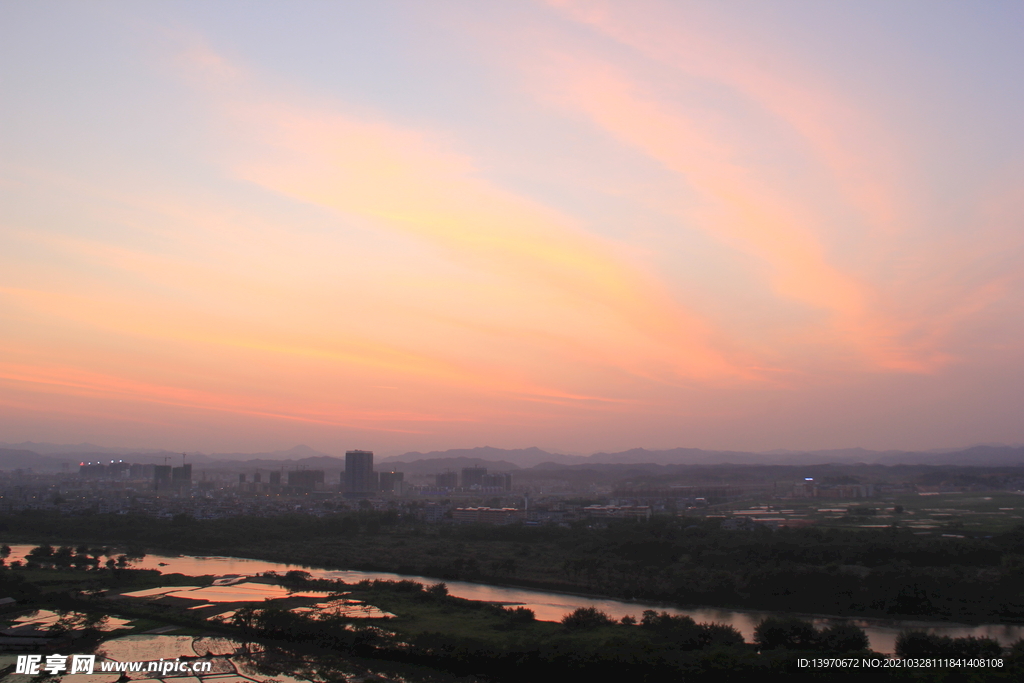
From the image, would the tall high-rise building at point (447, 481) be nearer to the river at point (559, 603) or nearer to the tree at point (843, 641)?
the river at point (559, 603)

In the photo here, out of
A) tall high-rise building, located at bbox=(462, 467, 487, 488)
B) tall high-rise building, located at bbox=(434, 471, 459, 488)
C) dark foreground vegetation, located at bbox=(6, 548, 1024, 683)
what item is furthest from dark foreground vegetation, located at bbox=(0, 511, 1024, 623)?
tall high-rise building, located at bbox=(462, 467, 487, 488)

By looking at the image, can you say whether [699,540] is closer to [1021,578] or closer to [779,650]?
[1021,578]

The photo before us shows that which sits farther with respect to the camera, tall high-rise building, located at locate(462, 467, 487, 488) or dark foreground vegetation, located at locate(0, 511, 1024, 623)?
tall high-rise building, located at locate(462, 467, 487, 488)

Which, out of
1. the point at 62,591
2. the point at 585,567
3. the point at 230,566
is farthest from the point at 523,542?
the point at 62,591

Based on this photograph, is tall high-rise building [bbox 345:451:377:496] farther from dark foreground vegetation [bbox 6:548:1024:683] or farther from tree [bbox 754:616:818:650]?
tree [bbox 754:616:818:650]

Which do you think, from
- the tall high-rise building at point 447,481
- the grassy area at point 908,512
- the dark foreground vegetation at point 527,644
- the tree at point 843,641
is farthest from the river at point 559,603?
the tall high-rise building at point 447,481

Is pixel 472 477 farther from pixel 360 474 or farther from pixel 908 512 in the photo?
pixel 908 512
